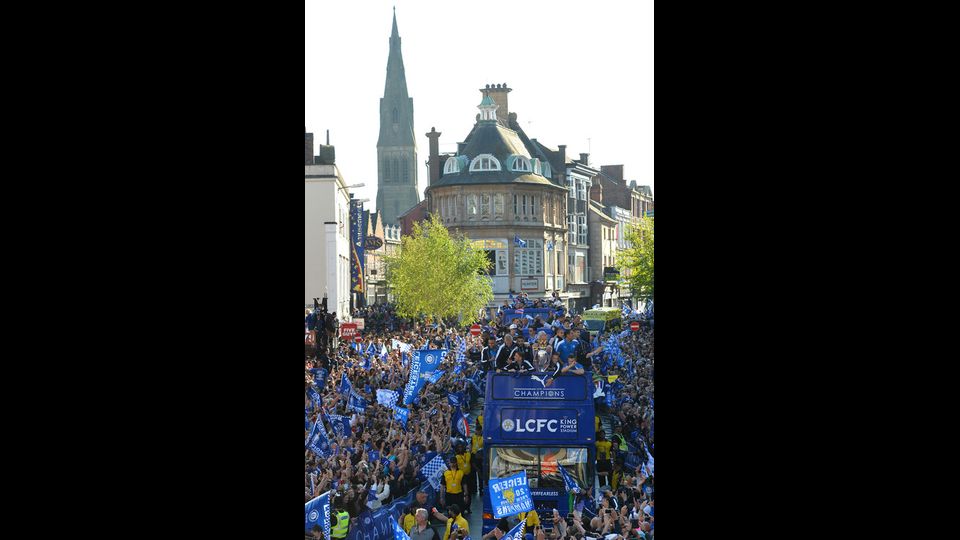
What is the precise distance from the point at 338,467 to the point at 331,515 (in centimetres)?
135

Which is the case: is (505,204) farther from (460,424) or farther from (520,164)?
(460,424)

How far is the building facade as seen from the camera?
3175cm

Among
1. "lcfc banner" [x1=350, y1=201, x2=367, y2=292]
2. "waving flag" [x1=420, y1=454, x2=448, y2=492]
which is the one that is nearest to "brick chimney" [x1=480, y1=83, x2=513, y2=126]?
"waving flag" [x1=420, y1=454, x2=448, y2=492]

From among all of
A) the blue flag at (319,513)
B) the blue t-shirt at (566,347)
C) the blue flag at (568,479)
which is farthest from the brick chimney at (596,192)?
the blue flag at (319,513)

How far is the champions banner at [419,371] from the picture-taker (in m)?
17.5

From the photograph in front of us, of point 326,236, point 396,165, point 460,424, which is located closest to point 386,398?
point 460,424

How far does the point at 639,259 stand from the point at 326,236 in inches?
438

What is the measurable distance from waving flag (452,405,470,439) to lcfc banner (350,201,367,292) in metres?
20.3

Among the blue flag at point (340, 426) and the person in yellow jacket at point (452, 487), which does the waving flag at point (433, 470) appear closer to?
the person in yellow jacket at point (452, 487)

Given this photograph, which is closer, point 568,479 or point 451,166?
point 568,479

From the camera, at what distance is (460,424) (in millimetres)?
17156

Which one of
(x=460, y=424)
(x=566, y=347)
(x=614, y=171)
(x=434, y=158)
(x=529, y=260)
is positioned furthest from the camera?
(x=614, y=171)

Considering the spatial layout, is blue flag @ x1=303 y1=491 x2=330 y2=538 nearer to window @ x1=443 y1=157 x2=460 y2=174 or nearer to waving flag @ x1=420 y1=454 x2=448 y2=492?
waving flag @ x1=420 y1=454 x2=448 y2=492
